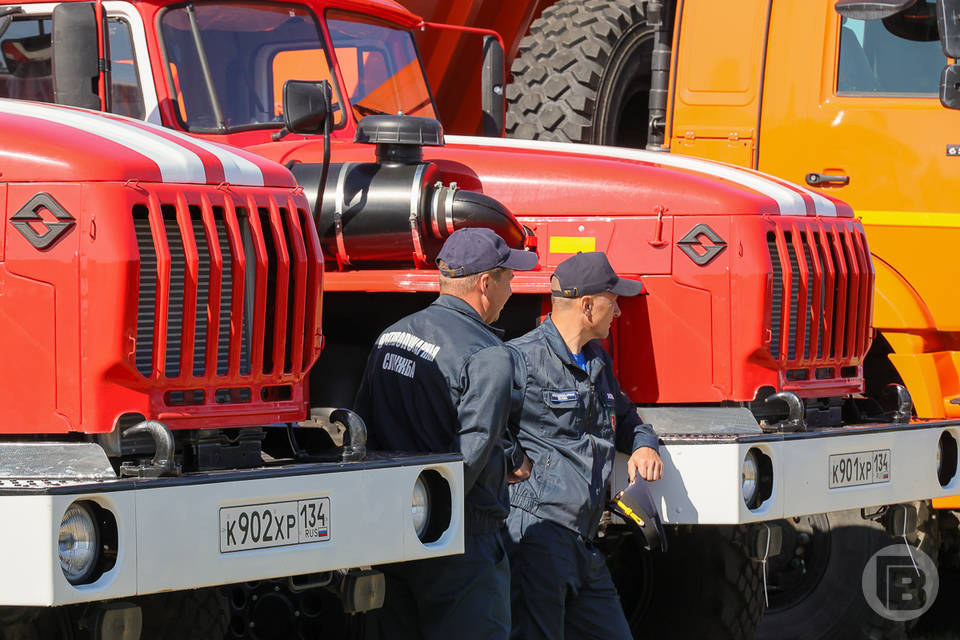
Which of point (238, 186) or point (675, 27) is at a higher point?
point (675, 27)

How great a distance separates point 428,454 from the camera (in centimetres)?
500

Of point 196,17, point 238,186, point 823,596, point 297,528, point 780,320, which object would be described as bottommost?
point 823,596

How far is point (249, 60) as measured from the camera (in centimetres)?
670

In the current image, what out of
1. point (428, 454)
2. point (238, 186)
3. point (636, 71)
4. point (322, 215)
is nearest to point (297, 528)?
point (428, 454)

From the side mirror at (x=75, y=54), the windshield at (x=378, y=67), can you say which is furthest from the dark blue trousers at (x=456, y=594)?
the windshield at (x=378, y=67)

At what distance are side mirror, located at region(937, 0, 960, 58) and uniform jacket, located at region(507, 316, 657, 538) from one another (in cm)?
264

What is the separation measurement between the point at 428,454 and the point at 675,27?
4115mm

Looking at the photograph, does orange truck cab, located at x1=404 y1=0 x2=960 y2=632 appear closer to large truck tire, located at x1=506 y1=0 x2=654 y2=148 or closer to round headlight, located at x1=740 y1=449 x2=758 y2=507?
large truck tire, located at x1=506 y1=0 x2=654 y2=148

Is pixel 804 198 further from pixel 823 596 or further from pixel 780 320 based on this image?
pixel 823 596

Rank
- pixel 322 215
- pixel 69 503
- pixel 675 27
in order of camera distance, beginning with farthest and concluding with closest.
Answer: pixel 675 27 → pixel 322 215 → pixel 69 503

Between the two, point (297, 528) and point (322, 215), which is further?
point (322, 215)

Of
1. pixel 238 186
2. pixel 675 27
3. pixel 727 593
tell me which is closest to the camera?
pixel 238 186

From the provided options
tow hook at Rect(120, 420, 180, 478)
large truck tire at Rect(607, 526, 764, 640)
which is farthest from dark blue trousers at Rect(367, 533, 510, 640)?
large truck tire at Rect(607, 526, 764, 640)

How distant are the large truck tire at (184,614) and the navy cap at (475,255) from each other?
4.11 ft
